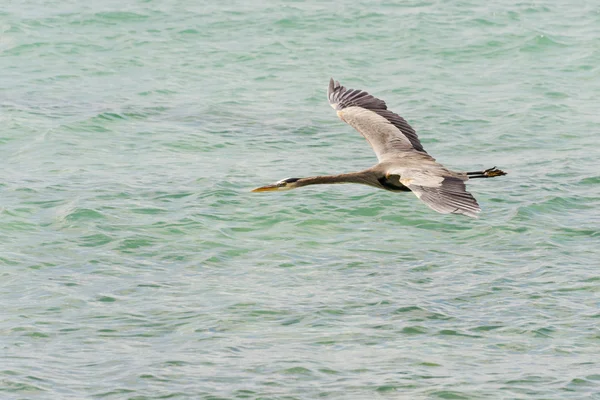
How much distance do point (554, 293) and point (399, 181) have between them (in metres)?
3.05

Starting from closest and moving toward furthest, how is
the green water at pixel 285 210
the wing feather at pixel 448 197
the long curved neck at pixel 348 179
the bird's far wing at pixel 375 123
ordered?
the wing feather at pixel 448 197, the green water at pixel 285 210, the long curved neck at pixel 348 179, the bird's far wing at pixel 375 123

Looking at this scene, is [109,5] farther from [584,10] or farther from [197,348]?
[197,348]

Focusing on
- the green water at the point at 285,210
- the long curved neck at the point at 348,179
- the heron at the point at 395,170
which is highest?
the heron at the point at 395,170

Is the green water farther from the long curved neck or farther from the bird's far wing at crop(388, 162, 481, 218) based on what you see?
the bird's far wing at crop(388, 162, 481, 218)

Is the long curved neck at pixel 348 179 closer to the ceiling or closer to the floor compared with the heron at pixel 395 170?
closer to the floor

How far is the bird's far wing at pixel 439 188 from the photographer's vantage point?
1186cm

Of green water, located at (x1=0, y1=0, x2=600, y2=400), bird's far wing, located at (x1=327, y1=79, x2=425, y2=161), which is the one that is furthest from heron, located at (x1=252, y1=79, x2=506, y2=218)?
green water, located at (x1=0, y1=0, x2=600, y2=400)

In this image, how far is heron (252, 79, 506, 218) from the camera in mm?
12289

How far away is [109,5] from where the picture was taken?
32.4 meters

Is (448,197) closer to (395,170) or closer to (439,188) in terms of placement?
(439,188)

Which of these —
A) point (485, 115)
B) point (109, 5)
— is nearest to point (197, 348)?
point (485, 115)

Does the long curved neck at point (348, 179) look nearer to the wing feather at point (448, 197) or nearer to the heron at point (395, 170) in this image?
the heron at point (395, 170)

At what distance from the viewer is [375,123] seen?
1571cm

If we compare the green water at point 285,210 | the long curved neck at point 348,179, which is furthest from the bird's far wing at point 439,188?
the green water at point 285,210
